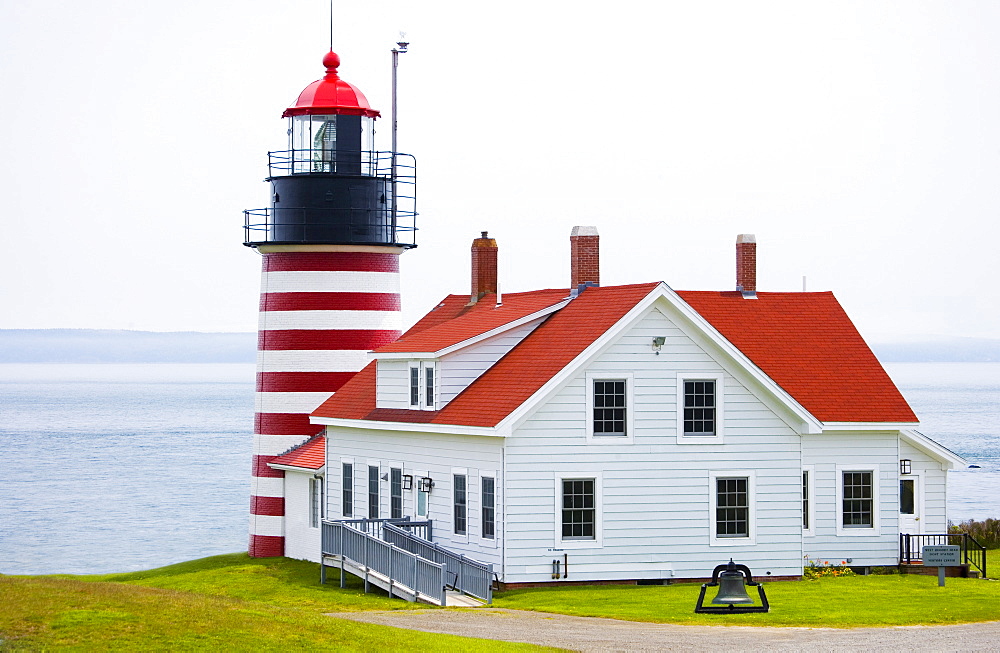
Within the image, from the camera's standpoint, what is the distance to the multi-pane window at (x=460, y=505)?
3048 centimetres

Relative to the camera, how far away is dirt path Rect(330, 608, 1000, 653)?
71.0 ft

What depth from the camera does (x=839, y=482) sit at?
32.8 m

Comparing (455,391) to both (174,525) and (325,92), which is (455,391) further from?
(174,525)

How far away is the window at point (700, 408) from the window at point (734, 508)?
0.84 metres

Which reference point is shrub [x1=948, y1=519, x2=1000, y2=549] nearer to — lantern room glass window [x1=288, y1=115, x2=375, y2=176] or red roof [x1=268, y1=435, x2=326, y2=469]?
red roof [x1=268, y1=435, x2=326, y2=469]

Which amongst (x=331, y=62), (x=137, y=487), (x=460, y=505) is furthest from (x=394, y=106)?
(x=137, y=487)

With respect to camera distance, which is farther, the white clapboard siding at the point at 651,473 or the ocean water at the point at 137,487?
the ocean water at the point at 137,487

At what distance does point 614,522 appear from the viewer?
29.9 meters

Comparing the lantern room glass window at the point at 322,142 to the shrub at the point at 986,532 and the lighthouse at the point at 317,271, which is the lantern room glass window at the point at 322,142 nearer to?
the lighthouse at the point at 317,271

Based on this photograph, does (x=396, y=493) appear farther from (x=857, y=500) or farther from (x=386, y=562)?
(x=857, y=500)

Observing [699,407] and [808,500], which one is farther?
[808,500]

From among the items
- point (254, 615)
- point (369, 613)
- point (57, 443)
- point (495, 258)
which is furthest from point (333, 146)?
point (57, 443)

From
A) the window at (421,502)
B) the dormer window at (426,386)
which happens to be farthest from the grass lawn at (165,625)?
the dormer window at (426,386)

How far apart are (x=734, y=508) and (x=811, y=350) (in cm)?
585
